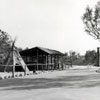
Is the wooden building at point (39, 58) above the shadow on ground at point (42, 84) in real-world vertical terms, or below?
above

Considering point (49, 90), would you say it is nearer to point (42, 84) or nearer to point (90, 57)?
point (42, 84)

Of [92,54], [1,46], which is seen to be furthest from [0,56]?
[92,54]

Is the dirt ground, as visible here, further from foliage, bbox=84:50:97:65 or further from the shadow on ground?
foliage, bbox=84:50:97:65

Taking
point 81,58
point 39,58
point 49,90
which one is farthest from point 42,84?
point 81,58

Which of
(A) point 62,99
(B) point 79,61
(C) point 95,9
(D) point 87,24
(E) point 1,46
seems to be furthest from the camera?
(B) point 79,61

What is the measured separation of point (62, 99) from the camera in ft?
28.6

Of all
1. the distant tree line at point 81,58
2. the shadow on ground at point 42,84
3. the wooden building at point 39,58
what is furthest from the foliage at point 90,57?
the shadow on ground at point 42,84

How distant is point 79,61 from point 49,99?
55697mm

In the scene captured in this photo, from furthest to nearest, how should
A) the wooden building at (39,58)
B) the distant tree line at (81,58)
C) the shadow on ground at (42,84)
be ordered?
the distant tree line at (81,58) → the wooden building at (39,58) → the shadow on ground at (42,84)

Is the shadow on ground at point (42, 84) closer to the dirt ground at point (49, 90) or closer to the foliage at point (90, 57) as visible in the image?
the dirt ground at point (49, 90)

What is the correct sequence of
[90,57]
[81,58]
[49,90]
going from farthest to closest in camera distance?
[81,58] → [90,57] → [49,90]

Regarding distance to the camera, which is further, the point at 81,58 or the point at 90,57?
the point at 81,58

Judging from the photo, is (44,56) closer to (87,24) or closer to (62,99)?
(87,24)

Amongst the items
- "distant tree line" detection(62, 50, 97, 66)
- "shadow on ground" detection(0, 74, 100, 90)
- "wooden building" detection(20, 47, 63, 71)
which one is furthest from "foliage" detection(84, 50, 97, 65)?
"shadow on ground" detection(0, 74, 100, 90)
